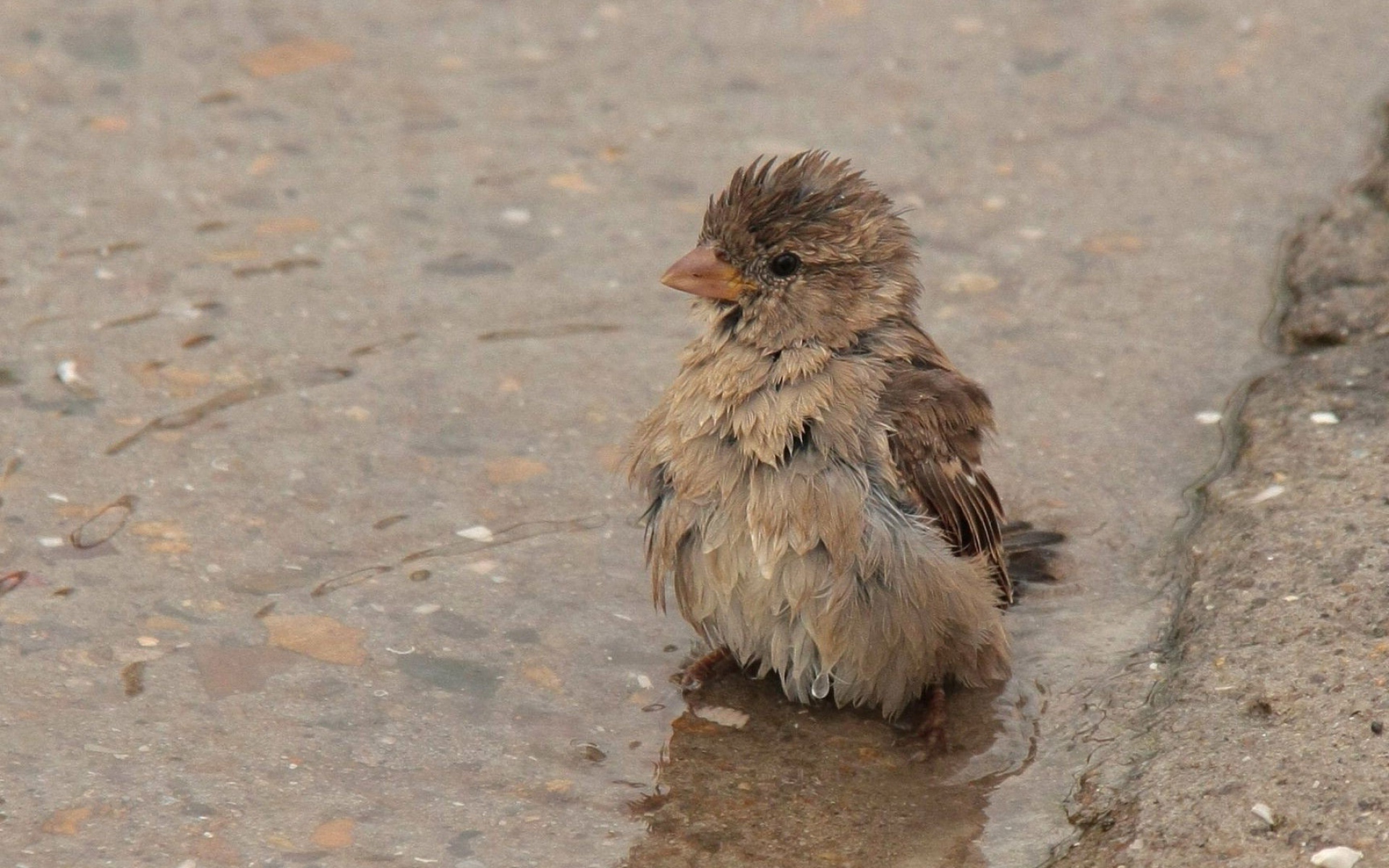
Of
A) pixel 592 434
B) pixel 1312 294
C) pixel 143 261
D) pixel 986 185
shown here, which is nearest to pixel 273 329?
pixel 143 261

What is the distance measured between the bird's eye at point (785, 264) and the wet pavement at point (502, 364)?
0.98 metres

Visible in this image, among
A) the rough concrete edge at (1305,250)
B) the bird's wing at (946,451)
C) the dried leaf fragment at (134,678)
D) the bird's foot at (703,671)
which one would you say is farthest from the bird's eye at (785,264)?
the rough concrete edge at (1305,250)

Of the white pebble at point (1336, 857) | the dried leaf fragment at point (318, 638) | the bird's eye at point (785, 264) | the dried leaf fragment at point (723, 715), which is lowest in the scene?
the dried leaf fragment at point (723, 715)

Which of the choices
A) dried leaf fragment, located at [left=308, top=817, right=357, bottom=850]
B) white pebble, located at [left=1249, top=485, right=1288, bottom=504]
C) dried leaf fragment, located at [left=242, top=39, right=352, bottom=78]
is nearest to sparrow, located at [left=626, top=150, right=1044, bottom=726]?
white pebble, located at [left=1249, top=485, right=1288, bottom=504]

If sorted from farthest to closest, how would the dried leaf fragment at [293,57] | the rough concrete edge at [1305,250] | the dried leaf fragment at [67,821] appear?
the dried leaf fragment at [293,57], the rough concrete edge at [1305,250], the dried leaf fragment at [67,821]

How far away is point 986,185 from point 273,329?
274cm

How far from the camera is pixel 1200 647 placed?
454 centimetres

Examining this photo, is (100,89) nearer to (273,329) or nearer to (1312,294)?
(273,329)

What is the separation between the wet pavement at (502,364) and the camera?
14.1ft

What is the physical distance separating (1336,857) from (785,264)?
1.93 metres

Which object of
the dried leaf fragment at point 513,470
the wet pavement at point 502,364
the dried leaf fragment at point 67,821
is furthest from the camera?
the dried leaf fragment at point 513,470

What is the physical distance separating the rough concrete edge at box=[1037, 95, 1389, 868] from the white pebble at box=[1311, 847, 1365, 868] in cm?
44

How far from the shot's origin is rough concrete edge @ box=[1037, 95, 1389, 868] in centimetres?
411

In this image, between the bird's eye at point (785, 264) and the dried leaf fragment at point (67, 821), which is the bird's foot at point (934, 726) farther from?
the dried leaf fragment at point (67, 821)
